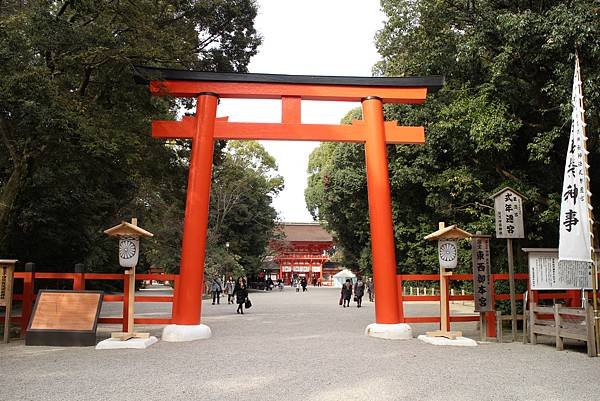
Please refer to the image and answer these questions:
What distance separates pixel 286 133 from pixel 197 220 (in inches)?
105

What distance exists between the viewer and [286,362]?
23.3 feet

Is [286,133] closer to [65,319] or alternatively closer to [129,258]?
[129,258]

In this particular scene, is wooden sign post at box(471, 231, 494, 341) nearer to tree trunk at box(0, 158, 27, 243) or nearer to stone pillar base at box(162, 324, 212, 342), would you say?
stone pillar base at box(162, 324, 212, 342)

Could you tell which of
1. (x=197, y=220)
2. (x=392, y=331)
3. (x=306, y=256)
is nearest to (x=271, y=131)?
(x=197, y=220)

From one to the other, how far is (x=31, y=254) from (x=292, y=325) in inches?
473

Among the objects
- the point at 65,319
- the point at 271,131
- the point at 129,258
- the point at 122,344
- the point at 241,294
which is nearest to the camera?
the point at 122,344

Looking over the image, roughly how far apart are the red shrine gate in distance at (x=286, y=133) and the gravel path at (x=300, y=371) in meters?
0.88

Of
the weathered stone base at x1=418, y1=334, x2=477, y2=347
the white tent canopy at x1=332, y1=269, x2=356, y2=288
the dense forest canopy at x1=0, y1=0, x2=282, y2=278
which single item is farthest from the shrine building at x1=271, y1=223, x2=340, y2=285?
the weathered stone base at x1=418, y1=334, x2=477, y2=347

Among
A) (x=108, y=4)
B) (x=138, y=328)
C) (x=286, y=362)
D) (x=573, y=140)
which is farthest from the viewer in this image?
(x=138, y=328)

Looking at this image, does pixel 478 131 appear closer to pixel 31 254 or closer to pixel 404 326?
pixel 404 326

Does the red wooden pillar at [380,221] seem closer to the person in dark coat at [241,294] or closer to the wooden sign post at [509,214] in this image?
the wooden sign post at [509,214]

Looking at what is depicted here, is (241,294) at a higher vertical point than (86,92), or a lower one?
lower

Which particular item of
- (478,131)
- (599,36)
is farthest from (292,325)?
(599,36)

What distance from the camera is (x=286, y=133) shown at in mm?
10469
